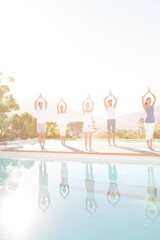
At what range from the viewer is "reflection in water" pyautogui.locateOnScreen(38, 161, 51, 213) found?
12.4ft

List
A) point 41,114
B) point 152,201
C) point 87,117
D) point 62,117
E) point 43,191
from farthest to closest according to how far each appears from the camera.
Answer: point 62,117 → point 41,114 → point 87,117 → point 43,191 → point 152,201

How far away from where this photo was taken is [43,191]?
452 cm

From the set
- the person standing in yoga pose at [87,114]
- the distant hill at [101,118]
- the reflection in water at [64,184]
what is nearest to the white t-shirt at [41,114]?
the person standing in yoga pose at [87,114]

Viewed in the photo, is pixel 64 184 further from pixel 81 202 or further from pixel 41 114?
pixel 41 114

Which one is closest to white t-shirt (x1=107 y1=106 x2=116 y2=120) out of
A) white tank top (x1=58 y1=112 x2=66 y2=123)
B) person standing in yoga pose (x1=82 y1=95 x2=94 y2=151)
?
person standing in yoga pose (x1=82 y1=95 x2=94 y2=151)

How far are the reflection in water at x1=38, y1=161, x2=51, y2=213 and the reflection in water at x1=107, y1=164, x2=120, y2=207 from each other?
3.40 ft

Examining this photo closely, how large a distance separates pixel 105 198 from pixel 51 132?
47.0 ft

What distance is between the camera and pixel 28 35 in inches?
558

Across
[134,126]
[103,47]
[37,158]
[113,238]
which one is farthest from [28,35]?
[134,126]

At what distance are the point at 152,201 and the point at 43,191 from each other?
6.51 feet

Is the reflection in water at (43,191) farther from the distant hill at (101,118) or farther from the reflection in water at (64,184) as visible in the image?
the distant hill at (101,118)

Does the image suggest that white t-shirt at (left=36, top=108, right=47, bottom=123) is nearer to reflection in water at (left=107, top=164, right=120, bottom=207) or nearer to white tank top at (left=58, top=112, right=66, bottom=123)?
white tank top at (left=58, top=112, right=66, bottom=123)

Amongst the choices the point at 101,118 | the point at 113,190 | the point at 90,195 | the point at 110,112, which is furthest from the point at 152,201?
the point at 101,118

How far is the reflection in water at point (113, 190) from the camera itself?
3948 millimetres
